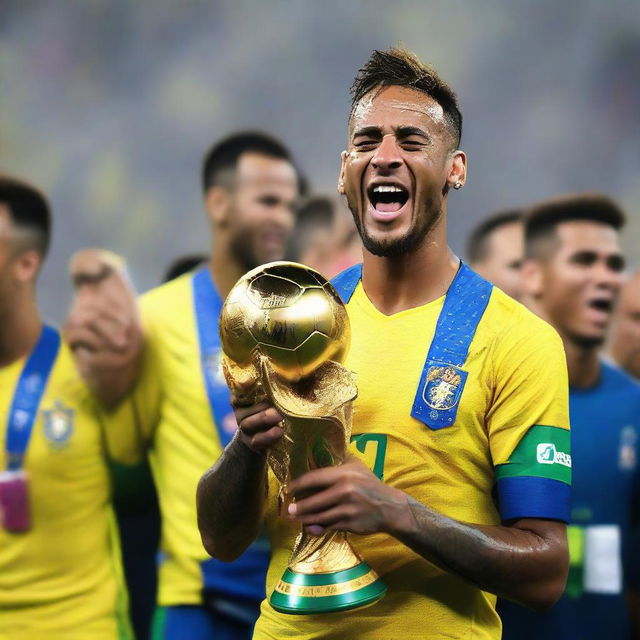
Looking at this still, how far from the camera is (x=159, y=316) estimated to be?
4414 mm

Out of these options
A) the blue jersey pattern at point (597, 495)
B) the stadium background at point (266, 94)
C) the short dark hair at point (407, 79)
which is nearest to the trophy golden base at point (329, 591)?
the short dark hair at point (407, 79)

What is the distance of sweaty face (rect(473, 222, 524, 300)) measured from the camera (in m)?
5.29

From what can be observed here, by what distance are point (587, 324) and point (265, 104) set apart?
284 centimetres

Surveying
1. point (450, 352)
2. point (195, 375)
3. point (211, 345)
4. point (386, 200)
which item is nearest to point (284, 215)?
point (211, 345)

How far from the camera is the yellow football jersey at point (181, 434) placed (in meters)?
4.07

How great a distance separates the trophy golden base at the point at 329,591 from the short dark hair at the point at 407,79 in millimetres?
886

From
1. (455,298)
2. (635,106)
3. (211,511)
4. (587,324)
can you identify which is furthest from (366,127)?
(635,106)

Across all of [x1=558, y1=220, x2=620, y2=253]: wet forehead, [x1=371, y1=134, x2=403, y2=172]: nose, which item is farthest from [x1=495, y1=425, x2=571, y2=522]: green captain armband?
[x1=558, y1=220, x2=620, y2=253]: wet forehead

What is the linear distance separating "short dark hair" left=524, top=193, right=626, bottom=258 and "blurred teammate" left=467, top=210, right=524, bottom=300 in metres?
0.30

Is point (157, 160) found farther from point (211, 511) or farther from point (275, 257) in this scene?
point (211, 511)

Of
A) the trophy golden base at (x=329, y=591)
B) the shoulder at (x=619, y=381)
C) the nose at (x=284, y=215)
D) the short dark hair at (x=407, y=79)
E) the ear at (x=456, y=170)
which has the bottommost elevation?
the trophy golden base at (x=329, y=591)

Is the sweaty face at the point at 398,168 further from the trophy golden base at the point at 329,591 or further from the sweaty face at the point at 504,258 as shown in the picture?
the sweaty face at the point at 504,258

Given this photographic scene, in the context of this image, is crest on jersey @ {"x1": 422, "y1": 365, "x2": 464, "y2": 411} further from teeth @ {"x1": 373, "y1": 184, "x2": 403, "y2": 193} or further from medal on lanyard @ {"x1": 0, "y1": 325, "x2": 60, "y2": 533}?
medal on lanyard @ {"x1": 0, "y1": 325, "x2": 60, "y2": 533}

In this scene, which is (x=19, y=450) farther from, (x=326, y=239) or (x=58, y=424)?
(x=326, y=239)
